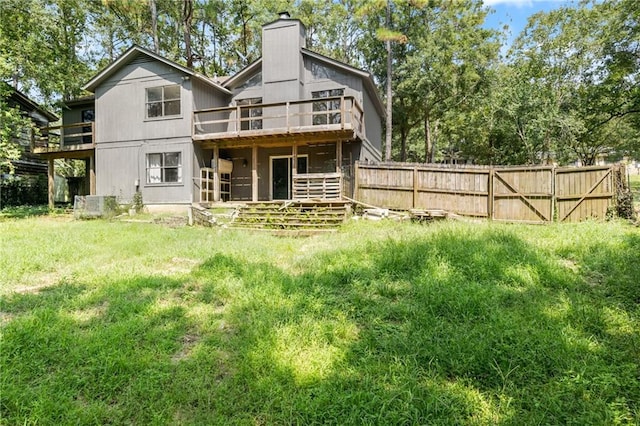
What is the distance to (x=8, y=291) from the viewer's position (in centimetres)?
479

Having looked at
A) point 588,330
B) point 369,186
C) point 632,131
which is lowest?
point 588,330

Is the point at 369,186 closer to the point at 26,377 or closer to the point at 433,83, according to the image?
the point at 26,377

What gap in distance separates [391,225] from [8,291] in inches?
317

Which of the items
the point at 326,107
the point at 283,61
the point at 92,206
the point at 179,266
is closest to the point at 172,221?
the point at 92,206

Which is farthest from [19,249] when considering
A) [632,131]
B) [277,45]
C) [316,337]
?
[632,131]

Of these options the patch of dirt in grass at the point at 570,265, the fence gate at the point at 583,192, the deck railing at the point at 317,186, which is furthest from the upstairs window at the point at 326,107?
the patch of dirt in grass at the point at 570,265

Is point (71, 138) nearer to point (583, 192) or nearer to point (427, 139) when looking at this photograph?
point (583, 192)

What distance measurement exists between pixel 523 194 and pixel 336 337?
9.02 metres

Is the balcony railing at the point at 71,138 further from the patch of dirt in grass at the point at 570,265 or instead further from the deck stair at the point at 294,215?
the patch of dirt in grass at the point at 570,265

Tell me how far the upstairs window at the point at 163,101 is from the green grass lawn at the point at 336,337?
409 inches

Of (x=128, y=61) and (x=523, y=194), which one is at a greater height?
(x=128, y=61)

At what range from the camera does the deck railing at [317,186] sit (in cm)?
1259

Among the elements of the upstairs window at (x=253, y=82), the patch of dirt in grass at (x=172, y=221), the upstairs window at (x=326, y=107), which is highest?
the upstairs window at (x=253, y=82)

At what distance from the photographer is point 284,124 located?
15.1 meters
